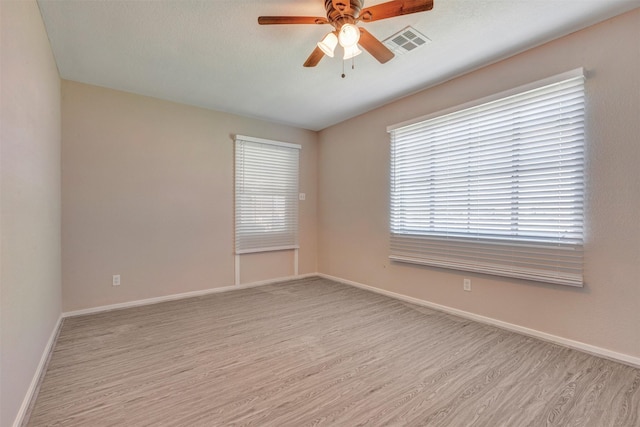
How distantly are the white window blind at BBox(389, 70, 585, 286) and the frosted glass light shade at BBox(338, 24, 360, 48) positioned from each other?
1850mm

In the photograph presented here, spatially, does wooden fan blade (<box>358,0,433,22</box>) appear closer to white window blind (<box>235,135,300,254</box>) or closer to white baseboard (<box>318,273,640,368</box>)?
white baseboard (<box>318,273,640,368</box>)

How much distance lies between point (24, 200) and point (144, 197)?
2.00 metres

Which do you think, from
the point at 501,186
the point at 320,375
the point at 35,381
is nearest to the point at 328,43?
the point at 501,186

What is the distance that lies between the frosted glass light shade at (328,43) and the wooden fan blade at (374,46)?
0.62ft

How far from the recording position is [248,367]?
2230 millimetres

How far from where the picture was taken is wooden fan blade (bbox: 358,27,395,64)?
2.02m

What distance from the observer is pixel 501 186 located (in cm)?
291

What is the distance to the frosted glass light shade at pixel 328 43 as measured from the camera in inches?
78.0

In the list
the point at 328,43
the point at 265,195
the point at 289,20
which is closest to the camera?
the point at 289,20

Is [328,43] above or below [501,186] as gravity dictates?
above

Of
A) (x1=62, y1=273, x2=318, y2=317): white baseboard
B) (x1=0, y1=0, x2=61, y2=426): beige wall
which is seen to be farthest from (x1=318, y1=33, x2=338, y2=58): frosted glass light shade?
(x1=62, y1=273, x2=318, y2=317): white baseboard

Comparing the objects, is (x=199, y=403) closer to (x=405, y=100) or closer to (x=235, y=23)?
(x=235, y=23)

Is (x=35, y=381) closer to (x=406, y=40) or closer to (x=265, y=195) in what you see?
(x=265, y=195)

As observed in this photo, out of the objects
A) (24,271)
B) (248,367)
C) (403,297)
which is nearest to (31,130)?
(24,271)
